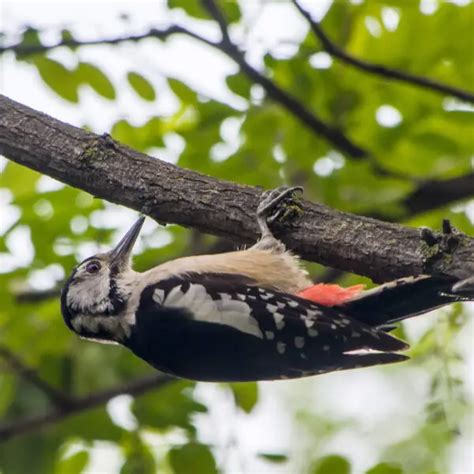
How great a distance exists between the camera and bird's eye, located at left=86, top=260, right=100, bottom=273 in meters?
5.04

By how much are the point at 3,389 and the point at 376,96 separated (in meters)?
2.68

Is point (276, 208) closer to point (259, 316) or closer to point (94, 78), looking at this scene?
point (259, 316)

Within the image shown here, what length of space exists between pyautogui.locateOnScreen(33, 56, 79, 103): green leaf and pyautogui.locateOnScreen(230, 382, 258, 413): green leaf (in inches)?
67.3

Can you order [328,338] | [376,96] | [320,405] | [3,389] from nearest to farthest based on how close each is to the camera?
[328,338]
[376,96]
[3,389]
[320,405]

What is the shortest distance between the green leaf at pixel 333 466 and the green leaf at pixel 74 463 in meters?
Answer: 1.38

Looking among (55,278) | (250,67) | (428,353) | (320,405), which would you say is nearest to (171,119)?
(250,67)

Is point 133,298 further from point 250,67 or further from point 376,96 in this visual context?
point 376,96

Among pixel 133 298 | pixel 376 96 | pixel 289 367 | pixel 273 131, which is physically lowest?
pixel 289 367

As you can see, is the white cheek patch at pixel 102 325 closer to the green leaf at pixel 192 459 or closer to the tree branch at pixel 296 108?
the green leaf at pixel 192 459

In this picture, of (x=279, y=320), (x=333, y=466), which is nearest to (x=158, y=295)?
(x=279, y=320)

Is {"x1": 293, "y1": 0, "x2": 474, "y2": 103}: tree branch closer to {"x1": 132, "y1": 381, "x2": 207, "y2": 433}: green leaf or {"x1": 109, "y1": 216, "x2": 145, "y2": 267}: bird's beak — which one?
{"x1": 109, "y1": 216, "x2": 145, "y2": 267}: bird's beak

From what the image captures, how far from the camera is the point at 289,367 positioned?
425cm

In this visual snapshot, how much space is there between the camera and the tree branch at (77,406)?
18.8ft

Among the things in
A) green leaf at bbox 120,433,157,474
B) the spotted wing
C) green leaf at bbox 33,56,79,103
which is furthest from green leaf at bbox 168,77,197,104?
green leaf at bbox 120,433,157,474
